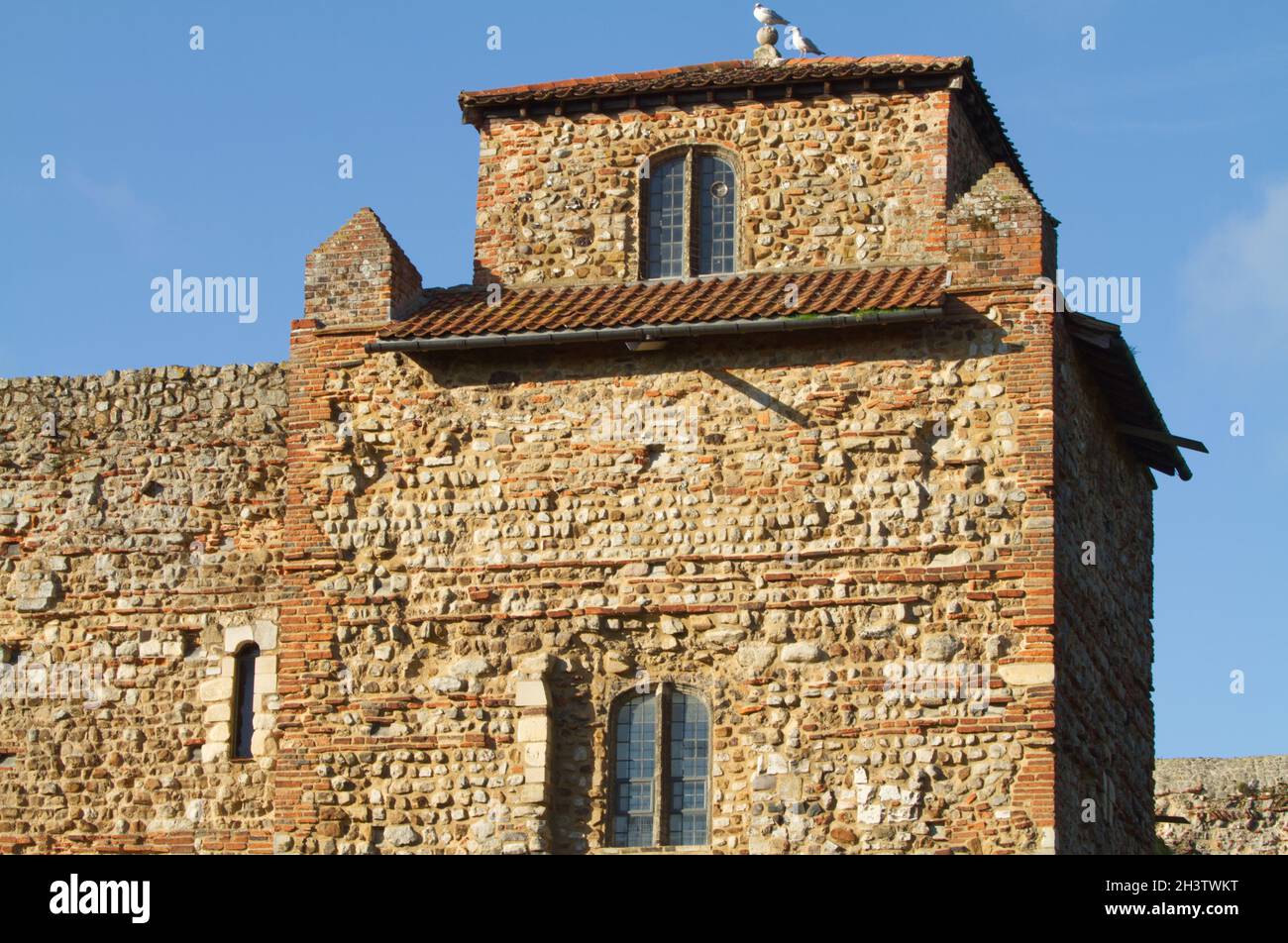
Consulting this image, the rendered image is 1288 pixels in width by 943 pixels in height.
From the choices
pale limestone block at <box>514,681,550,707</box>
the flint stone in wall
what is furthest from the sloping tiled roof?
pale limestone block at <box>514,681,550,707</box>

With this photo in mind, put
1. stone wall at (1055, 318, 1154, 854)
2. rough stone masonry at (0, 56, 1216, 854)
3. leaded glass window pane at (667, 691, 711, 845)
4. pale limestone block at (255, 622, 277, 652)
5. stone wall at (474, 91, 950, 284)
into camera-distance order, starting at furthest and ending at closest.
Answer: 1. pale limestone block at (255, 622, 277, 652)
2. stone wall at (474, 91, 950, 284)
3. stone wall at (1055, 318, 1154, 854)
4. leaded glass window pane at (667, 691, 711, 845)
5. rough stone masonry at (0, 56, 1216, 854)

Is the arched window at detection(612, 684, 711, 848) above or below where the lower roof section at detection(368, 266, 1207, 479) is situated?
below

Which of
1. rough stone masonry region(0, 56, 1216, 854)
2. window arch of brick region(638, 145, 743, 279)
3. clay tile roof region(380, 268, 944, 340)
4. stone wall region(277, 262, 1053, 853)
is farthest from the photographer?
window arch of brick region(638, 145, 743, 279)

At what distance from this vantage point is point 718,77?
75.4 feet

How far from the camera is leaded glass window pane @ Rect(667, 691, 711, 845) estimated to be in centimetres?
2067

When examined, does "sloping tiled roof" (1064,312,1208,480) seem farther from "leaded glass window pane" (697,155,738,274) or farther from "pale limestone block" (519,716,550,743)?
"pale limestone block" (519,716,550,743)

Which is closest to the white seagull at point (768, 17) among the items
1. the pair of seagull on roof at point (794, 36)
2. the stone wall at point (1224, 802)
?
the pair of seagull on roof at point (794, 36)

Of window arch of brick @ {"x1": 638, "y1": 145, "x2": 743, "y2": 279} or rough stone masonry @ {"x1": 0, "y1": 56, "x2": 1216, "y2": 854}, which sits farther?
window arch of brick @ {"x1": 638, "y1": 145, "x2": 743, "y2": 279}

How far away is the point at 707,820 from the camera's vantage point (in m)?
20.6

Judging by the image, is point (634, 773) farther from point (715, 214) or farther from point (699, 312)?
point (715, 214)

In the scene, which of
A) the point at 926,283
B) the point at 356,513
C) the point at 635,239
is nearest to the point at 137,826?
the point at 356,513

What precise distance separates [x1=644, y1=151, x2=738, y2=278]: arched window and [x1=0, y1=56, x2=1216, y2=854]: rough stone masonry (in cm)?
13

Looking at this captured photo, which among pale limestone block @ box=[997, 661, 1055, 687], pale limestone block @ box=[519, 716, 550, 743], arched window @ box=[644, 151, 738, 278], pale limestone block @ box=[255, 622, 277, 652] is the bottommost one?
pale limestone block @ box=[519, 716, 550, 743]

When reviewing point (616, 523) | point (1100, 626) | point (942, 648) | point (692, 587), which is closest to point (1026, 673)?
point (942, 648)
